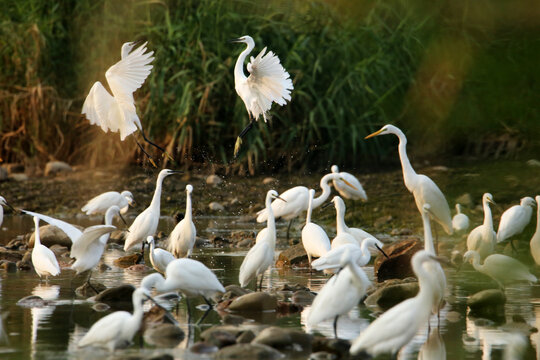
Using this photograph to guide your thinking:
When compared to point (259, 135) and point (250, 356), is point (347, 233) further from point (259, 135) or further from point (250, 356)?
point (259, 135)

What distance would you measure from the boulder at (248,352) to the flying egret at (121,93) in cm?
442

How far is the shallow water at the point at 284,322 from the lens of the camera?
5.17 metres

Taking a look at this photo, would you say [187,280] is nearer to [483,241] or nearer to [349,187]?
[483,241]

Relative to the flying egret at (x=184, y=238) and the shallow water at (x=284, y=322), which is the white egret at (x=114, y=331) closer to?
the shallow water at (x=284, y=322)

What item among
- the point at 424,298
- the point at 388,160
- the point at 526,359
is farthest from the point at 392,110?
the point at 388,160

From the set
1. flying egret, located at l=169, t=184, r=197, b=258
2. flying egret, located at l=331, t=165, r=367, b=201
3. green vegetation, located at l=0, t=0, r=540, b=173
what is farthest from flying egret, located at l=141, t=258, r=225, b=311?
green vegetation, located at l=0, t=0, r=540, b=173

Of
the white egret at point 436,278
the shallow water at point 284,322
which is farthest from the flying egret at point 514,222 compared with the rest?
the white egret at point 436,278

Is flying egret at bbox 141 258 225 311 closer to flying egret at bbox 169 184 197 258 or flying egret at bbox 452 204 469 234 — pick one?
flying egret at bbox 169 184 197 258

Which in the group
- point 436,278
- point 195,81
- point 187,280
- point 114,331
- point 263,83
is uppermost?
point 195,81

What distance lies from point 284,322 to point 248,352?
1.22 m

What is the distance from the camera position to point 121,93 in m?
9.05

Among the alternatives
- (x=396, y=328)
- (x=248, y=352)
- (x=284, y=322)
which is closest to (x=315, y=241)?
(x=284, y=322)

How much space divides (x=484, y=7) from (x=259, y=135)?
39.6 ft

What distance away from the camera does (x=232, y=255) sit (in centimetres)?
1004
